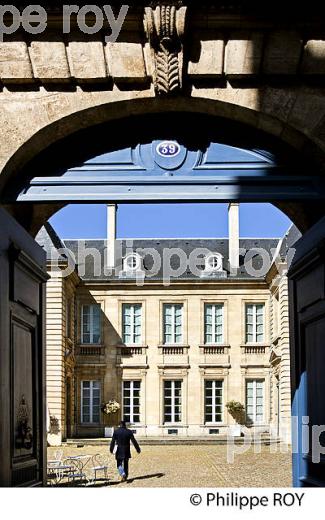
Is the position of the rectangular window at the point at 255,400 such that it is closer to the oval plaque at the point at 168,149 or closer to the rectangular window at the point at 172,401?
the rectangular window at the point at 172,401

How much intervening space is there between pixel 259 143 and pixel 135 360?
26.8 m

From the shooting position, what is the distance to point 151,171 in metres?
5.70

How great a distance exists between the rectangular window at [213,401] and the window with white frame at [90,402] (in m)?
4.05

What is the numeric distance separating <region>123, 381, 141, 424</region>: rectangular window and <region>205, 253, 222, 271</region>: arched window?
5.21 m

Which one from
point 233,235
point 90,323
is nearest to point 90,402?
point 90,323

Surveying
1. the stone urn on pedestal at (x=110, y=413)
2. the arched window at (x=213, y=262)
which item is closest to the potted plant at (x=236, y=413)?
the stone urn on pedestal at (x=110, y=413)

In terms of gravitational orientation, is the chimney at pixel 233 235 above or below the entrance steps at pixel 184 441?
above

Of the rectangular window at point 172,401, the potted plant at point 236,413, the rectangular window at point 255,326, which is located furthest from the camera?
the rectangular window at point 255,326

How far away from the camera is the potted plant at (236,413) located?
101 feet

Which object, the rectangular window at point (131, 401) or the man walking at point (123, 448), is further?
the rectangular window at point (131, 401)

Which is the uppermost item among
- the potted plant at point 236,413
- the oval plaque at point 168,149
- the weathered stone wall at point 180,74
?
the weathered stone wall at point 180,74

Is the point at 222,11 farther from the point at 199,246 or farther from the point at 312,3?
the point at 199,246

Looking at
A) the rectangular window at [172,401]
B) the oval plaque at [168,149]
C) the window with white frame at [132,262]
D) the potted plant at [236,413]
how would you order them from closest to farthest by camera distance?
the oval plaque at [168,149]
the potted plant at [236,413]
the rectangular window at [172,401]
the window with white frame at [132,262]

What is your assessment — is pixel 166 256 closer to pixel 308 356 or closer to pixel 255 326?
pixel 255 326
